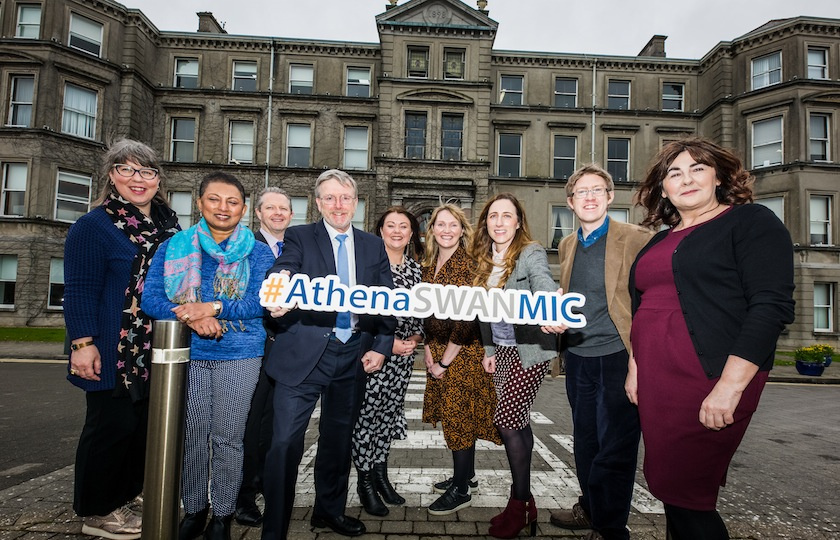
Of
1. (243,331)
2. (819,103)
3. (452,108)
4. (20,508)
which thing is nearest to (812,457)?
(243,331)

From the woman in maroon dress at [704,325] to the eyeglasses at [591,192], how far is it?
631 mm

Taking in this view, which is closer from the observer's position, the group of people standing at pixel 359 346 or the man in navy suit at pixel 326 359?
the group of people standing at pixel 359 346

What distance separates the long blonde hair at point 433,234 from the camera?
155 inches

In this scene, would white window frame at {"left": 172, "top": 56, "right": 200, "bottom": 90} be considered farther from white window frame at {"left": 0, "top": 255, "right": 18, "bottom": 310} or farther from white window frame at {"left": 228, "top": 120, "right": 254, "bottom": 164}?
white window frame at {"left": 0, "top": 255, "right": 18, "bottom": 310}

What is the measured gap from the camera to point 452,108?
20250 millimetres

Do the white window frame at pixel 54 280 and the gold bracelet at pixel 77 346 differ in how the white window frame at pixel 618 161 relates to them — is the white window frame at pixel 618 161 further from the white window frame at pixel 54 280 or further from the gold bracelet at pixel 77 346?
the white window frame at pixel 54 280

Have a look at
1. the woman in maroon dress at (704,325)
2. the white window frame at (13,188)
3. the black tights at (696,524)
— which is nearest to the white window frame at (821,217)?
the woman in maroon dress at (704,325)

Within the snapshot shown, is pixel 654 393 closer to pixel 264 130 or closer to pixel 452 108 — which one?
pixel 452 108

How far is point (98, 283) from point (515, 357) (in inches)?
112

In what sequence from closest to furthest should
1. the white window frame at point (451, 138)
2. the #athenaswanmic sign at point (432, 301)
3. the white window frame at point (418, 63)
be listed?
the #athenaswanmic sign at point (432, 301), the white window frame at point (451, 138), the white window frame at point (418, 63)

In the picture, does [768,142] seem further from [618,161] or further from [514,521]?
[514,521]

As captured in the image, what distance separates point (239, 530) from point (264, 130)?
69.3 feet

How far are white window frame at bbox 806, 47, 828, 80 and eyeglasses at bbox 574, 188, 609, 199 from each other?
24.9 meters

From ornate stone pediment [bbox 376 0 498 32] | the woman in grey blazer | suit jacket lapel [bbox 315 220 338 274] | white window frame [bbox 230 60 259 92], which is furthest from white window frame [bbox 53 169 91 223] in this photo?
the woman in grey blazer
